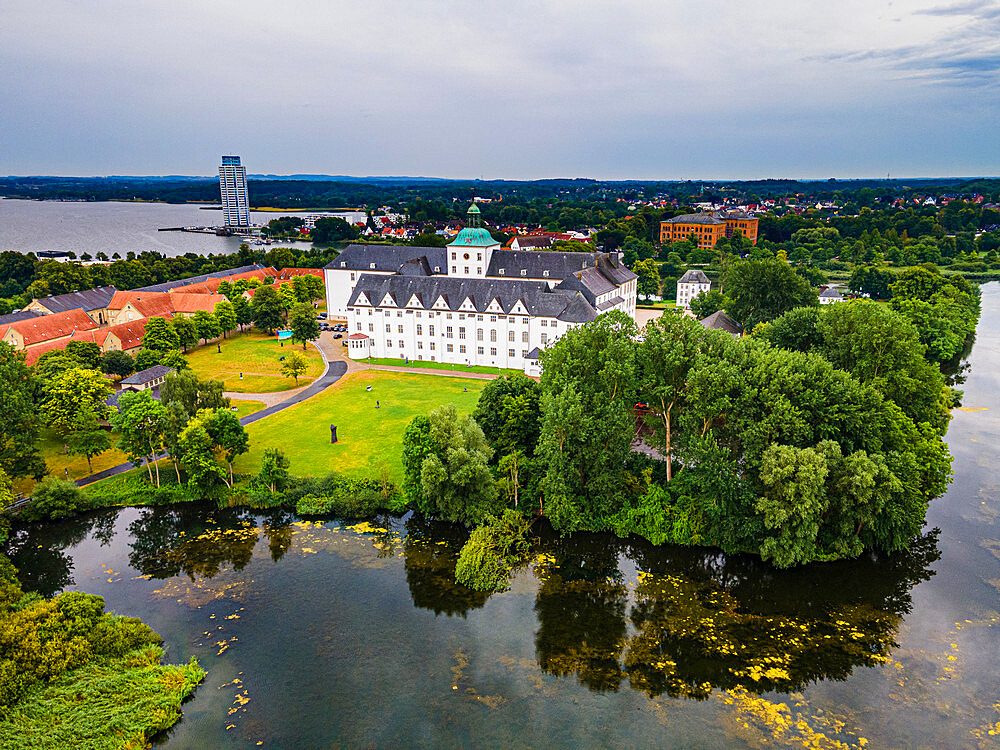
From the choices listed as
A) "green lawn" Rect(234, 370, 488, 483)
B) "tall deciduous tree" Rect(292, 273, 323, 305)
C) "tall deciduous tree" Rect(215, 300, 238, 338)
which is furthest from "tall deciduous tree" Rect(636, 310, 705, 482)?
"tall deciduous tree" Rect(292, 273, 323, 305)

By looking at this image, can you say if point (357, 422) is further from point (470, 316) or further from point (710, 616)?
point (710, 616)

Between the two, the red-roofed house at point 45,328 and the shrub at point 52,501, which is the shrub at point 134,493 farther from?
the red-roofed house at point 45,328

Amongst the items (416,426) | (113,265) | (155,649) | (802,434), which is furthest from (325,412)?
(113,265)

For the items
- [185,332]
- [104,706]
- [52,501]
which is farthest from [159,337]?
[104,706]

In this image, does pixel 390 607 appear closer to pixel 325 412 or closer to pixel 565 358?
pixel 565 358

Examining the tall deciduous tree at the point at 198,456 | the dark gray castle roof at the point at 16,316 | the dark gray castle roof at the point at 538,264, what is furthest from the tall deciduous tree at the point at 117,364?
the dark gray castle roof at the point at 538,264

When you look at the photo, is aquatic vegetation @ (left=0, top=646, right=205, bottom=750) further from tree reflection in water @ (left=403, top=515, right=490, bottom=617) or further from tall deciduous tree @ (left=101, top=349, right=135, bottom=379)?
tall deciduous tree @ (left=101, top=349, right=135, bottom=379)
